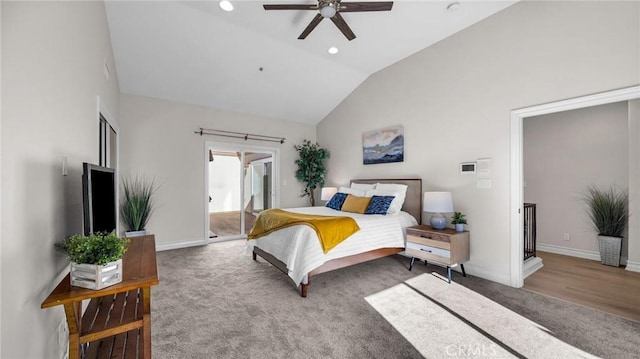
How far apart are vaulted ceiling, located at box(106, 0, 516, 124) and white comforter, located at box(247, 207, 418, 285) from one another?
2.59m

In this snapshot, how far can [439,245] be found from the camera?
10.3 ft

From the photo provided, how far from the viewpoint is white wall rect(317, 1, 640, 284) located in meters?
2.44

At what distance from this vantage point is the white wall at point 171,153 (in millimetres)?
4238

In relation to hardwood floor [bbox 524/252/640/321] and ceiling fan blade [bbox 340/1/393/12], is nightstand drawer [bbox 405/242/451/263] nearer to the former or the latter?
hardwood floor [bbox 524/252/640/321]

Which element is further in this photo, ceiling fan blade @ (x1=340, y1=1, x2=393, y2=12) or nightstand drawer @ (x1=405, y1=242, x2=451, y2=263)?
nightstand drawer @ (x1=405, y1=242, x2=451, y2=263)

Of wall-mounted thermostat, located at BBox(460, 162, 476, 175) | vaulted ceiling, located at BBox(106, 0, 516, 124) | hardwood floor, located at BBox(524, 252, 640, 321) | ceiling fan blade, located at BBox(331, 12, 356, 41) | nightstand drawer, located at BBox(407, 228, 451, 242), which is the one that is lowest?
hardwood floor, located at BBox(524, 252, 640, 321)

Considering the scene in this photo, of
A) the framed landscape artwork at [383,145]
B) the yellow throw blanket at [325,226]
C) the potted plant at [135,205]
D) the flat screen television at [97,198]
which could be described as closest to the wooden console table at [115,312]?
the flat screen television at [97,198]

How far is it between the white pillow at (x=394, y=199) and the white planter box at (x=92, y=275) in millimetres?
3199

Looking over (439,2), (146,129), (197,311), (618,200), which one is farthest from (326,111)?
(618,200)

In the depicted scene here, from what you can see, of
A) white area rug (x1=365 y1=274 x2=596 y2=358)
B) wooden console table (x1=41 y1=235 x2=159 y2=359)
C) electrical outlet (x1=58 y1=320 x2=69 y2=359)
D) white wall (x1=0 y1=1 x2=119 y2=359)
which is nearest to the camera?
white wall (x1=0 y1=1 x2=119 y2=359)

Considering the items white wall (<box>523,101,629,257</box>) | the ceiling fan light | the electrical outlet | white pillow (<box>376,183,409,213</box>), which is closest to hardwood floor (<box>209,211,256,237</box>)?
white pillow (<box>376,183,409,213</box>)

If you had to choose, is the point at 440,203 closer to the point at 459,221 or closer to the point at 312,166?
the point at 459,221

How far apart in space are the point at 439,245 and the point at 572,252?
2779 mm

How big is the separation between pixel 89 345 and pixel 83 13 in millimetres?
2495
